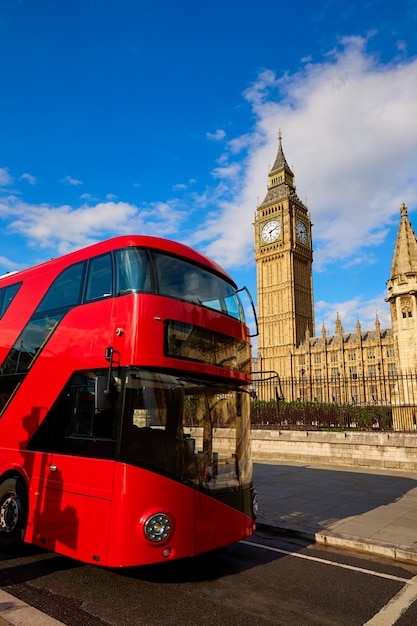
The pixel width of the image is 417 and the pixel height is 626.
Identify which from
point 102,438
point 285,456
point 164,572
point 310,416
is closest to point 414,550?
point 164,572

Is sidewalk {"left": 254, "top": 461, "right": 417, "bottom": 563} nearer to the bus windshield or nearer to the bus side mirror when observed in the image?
the bus windshield

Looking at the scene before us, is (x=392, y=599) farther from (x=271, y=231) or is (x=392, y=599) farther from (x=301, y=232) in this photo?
(x=301, y=232)

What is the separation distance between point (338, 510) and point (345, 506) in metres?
0.43

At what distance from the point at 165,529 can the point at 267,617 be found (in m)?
1.36

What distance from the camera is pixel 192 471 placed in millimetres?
5168

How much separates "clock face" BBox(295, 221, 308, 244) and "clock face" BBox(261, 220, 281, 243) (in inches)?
171

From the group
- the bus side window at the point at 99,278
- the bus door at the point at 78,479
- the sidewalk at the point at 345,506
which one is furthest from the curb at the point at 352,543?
the bus side window at the point at 99,278

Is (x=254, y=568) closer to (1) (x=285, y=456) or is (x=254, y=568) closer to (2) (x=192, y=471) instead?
(2) (x=192, y=471)

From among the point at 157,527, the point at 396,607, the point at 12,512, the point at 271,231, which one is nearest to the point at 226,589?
the point at 157,527

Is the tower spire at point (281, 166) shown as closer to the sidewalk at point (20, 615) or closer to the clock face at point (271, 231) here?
the clock face at point (271, 231)

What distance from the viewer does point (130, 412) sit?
492 centimetres

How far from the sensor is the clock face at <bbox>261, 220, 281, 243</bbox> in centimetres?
9781

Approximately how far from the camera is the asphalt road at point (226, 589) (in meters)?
4.36

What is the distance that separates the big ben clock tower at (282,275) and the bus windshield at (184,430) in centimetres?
8656
